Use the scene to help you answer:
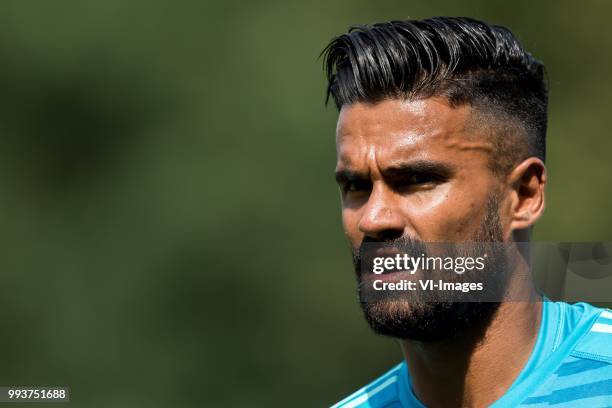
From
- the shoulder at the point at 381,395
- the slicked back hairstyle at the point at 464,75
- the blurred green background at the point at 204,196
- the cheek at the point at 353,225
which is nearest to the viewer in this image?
the cheek at the point at 353,225

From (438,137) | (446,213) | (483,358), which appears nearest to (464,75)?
(438,137)

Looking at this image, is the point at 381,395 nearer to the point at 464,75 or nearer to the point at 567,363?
the point at 567,363

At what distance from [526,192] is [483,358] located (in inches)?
22.4

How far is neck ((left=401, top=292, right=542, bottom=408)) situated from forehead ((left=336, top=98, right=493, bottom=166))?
52 cm

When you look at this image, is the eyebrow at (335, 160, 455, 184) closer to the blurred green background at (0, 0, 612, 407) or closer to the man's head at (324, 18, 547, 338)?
the man's head at (324, 18, 547, 338)

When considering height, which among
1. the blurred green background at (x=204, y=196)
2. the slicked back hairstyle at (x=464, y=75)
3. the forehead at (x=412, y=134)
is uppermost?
the slicked back hairstyle at (x=464, y=75)

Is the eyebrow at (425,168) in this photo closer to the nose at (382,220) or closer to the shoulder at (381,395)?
the nose at (382,220)

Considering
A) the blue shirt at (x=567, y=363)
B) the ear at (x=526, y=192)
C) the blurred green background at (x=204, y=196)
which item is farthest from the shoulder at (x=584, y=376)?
the blurred green background at (x=204, y=196)

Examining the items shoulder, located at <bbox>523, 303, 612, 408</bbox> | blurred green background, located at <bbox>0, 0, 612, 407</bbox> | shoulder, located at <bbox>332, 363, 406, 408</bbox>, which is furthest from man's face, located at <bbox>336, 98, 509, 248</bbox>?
blurred green background, located at <bbox>0, 0, 612, 407</bbox>

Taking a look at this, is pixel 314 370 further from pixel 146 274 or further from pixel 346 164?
pixel 346 164

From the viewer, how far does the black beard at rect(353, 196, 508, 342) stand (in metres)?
3.21

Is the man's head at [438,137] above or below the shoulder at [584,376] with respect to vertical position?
above

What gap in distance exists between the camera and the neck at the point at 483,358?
3.26 meters

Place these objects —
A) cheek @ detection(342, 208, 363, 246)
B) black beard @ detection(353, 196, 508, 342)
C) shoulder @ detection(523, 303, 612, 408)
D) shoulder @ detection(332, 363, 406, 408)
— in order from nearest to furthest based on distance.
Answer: shoulder @ detection(523, 303, 612, 408)
black beard @ detection(353, 196, 508, 342)
cheek @ detection(342, 208, 363, 246)
shoulder @ detection(332, 363, 406, 408)
